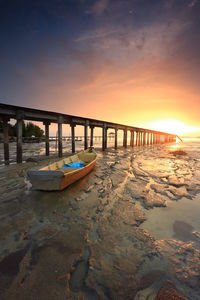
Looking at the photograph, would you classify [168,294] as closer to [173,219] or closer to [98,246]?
[98,246]

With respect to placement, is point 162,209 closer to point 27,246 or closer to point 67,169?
point 27,246

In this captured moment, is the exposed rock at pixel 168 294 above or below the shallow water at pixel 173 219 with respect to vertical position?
above

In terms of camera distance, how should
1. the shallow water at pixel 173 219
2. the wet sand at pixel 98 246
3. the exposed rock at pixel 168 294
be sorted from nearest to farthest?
the exposed rock at pixel 168 294 → the wet sand at pixel 98 246 → the shallow water at pixel 173 219

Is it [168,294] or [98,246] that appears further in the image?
[98,246]

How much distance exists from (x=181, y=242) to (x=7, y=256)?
3.70m

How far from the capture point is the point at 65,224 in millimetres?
3496

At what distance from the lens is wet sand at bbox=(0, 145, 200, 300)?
6.49 ft

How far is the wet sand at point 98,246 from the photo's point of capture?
198cm

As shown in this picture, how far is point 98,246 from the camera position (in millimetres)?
2807

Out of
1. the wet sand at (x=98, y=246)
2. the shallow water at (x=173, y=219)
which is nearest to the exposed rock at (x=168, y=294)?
the wet sand at (x=98, y=246)

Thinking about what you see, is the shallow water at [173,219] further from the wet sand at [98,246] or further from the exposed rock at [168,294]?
the exposed rock at [168,294]

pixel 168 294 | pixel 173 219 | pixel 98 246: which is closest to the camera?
pixel 168 294

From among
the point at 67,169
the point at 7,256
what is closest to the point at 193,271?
the point at 7,256

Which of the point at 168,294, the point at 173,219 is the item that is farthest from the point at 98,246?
the point at 173,219
